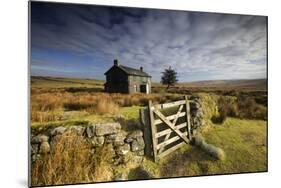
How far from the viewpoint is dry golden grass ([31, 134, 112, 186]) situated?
3119 mm

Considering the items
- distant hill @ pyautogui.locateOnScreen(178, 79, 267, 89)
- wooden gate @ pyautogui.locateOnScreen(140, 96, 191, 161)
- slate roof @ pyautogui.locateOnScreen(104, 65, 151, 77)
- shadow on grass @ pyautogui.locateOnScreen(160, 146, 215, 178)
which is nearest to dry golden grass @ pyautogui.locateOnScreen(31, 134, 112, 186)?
wooden gate @ pyautogui.locateOnScreen(140, 96, 191, 161)

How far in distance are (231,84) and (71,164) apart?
162 cm

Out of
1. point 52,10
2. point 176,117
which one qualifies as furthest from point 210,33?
point 52,10

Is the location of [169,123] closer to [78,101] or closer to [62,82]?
[78,101]

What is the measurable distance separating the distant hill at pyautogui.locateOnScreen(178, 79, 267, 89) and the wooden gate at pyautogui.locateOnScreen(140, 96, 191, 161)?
17 centimetres

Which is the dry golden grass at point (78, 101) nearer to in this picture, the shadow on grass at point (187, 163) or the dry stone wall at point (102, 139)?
the dry stone wall at point (102, 139)

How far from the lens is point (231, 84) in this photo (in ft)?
11.9

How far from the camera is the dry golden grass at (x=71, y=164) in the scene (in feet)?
10.2

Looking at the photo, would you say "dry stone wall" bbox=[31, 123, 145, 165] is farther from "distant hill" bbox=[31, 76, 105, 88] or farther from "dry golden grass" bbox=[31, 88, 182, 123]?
"distant hill" bbox=[31, 76, 105, 88]

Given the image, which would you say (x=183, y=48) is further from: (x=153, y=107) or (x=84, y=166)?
(x=84, y=166)

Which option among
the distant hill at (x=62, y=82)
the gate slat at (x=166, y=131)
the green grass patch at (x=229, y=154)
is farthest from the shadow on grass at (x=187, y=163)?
the distant hill at (x=62, y=82)

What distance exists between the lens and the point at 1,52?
3.08 m

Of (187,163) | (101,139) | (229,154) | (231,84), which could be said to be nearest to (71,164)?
(101,139)

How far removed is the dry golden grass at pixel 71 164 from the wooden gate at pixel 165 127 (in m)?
0.40
